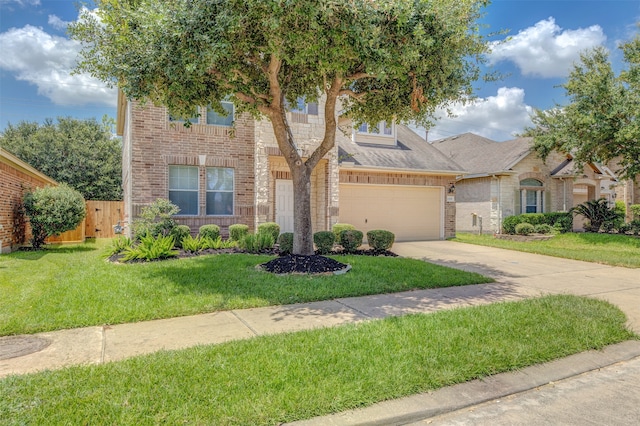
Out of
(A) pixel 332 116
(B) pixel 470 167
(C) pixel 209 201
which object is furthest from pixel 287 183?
(B) pixel 470 167

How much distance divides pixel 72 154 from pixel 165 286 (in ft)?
79.1

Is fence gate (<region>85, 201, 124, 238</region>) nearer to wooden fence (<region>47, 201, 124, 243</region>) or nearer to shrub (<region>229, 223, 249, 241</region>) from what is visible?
wooden fence (<region>47, 201, 124, 243</region>)

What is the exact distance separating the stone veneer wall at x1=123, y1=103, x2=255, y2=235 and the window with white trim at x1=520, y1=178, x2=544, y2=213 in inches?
530

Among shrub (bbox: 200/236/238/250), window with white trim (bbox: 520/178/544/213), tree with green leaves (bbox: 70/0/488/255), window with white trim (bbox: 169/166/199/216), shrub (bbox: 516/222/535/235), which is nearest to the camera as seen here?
tree with green leaves (bbox: 70/0/488/255)

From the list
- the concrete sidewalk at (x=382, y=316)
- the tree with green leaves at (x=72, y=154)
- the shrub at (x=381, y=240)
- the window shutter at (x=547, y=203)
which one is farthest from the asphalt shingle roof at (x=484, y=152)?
the tree with green leaves at (x=72, y=154)

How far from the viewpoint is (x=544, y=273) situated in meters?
8.91

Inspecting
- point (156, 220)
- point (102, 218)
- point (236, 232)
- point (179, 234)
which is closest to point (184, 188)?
point (156, 220)

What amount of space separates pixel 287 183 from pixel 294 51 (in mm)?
6663

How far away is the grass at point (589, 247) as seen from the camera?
1086 cm

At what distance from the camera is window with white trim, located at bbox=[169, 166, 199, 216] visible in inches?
468

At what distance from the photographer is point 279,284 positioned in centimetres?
683

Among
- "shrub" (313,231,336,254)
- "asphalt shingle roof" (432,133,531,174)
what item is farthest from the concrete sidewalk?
"asphalt shingle roof" (432,133,531,174)

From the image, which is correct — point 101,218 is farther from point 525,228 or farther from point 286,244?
point 525,228

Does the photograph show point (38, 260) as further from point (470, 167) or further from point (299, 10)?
point (470, 167)
